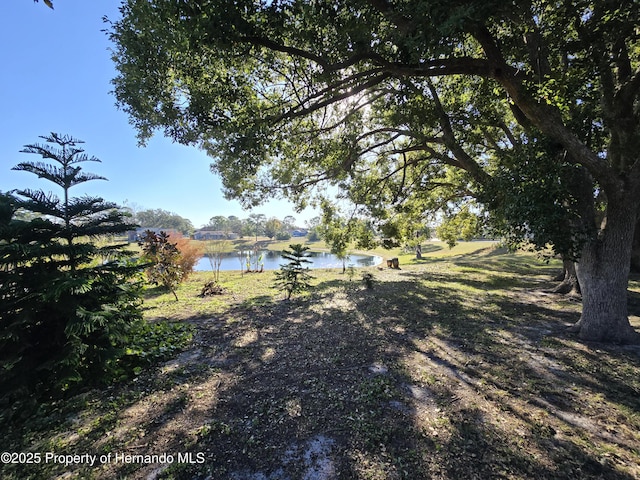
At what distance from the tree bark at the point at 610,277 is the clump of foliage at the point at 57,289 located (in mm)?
7142

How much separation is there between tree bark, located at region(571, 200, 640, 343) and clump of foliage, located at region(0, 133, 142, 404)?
714 cm

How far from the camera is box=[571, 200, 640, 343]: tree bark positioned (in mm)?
4383

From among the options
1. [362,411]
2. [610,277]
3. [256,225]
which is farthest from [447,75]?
[256,225]

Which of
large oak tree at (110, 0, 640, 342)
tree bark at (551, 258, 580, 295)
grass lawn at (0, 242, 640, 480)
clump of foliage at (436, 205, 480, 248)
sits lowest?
grass lawn at (0, 242, 640, 480)

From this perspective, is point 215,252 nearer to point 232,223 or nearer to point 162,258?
point 162,258

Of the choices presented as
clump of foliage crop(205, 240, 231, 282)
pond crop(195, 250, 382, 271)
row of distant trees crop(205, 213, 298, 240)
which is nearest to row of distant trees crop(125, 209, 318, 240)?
row of distant trees crop(205, 213, 298, 240)

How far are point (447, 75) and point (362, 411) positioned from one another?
216 inches

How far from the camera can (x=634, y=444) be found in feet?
7.46

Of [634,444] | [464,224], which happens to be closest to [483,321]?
[634,444]

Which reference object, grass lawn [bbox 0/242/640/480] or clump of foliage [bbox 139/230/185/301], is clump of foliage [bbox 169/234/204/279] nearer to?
clump of foliage [bbox 139/230/185/301]

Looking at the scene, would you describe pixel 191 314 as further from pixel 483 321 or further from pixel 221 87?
pixel 483 321

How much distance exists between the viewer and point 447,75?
4.79 meters

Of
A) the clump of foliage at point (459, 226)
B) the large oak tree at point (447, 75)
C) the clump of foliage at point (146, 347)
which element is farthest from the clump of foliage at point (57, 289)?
the clump of foliage at point (459, 226)

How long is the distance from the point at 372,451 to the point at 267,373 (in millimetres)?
1839
